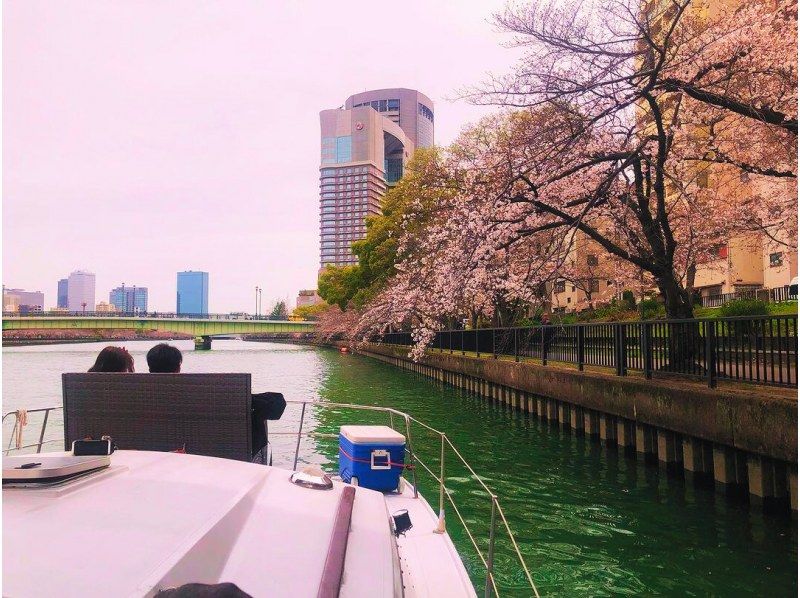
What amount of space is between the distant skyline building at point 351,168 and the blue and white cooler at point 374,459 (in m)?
170

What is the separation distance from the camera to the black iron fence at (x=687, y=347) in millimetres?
8438

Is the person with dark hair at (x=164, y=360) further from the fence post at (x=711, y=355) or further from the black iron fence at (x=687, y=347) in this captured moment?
the fence post at (x=711, y=355)

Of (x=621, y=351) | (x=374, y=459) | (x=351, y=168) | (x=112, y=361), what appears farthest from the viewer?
(x=351, y=168)

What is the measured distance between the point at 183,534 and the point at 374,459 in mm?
3267

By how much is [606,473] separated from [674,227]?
35.8 ft

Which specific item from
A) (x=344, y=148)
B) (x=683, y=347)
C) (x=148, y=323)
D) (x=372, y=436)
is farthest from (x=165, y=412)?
(x=344, y=148)

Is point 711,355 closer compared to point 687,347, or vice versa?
point 711,355

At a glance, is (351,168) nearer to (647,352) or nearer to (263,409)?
(647,352)

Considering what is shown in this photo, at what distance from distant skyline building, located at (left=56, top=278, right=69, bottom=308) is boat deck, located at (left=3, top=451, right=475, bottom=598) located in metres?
134

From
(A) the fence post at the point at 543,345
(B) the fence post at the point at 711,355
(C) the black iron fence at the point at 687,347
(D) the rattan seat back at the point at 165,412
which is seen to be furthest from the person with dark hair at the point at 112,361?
(A) the fence post at the point at 543,345

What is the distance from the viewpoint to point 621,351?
12312 mm

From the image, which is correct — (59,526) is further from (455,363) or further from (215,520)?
(455,363)

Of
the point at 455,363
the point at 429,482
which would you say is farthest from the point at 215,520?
the point at 455,363

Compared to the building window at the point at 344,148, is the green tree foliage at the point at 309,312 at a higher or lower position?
lower
